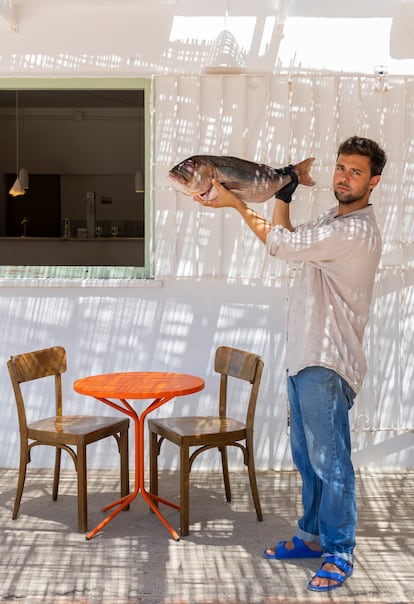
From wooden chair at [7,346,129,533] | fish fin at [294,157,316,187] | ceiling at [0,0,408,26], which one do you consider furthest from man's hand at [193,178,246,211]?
ceiling at [0,0,408,26]

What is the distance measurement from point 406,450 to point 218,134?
225 cm

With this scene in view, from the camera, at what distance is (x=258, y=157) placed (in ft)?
15.7

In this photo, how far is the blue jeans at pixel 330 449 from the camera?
3227 millimetres

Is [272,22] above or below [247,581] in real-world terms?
above

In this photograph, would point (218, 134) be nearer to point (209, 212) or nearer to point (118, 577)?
point (209, 212)

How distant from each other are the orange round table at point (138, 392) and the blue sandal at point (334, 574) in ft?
2.44

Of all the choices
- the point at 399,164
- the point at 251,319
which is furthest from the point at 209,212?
the point at 399,164

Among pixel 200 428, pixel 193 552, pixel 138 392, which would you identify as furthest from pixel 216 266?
pixel 193 552

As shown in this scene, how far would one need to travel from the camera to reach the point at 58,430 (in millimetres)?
3852

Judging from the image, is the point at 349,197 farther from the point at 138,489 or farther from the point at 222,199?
the point at 138,489

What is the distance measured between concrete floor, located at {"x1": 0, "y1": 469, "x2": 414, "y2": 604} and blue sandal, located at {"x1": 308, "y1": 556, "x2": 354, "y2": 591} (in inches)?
1.2

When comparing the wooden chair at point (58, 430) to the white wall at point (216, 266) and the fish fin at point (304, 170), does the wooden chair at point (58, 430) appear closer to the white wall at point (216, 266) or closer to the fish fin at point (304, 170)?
the white wall at point (216, 266)

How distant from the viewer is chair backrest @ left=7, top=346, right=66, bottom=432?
12.7 feet

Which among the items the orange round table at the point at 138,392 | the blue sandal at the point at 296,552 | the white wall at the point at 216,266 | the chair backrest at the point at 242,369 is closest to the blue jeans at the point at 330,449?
the blue sandal at the point at 296,552
